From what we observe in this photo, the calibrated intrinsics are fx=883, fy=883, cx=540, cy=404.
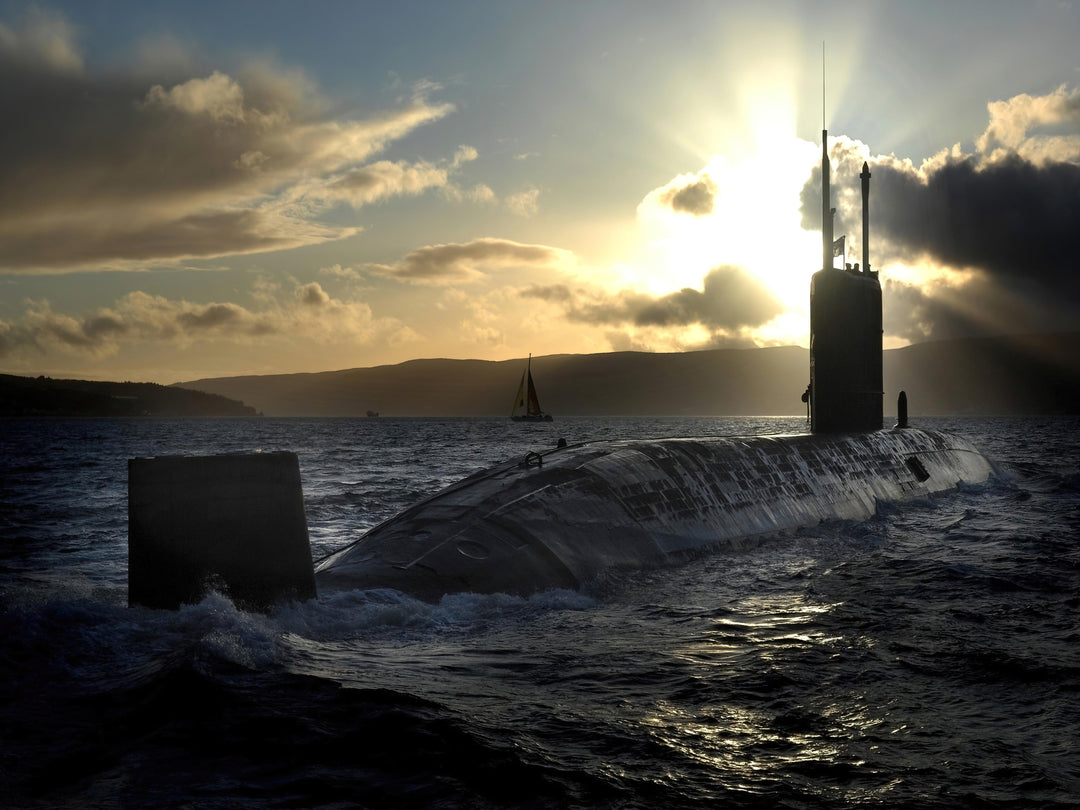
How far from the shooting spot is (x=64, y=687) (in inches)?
250

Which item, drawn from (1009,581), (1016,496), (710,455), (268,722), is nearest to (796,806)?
(268,722)

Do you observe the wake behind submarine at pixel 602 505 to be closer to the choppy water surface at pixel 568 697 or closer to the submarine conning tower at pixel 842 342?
the submarine conning tower at pixel 842 342

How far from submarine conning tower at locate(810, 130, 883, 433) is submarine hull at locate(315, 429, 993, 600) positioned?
132 cm

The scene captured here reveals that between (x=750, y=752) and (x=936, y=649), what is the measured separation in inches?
130

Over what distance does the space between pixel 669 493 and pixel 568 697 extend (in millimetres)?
7159

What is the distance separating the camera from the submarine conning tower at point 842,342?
1916 cm

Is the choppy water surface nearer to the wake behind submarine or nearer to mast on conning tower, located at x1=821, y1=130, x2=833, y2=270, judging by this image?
the wake behind submarine

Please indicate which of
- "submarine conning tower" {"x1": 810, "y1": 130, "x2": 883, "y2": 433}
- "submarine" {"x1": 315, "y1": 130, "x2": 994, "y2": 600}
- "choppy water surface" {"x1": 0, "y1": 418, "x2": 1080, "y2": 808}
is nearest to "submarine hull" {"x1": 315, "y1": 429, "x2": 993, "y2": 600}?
"submarine" {"x1": 315, "y1": 130, "x2": 994, "y2": 600}

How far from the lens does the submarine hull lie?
32.4 ft

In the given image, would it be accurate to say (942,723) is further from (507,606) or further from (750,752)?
(507,606)

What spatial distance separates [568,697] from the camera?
6.46 metres

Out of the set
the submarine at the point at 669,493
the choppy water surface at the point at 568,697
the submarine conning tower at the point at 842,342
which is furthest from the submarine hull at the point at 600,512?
the submarine conning tower at the point at 842,342

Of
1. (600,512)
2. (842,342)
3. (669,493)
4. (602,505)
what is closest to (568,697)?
(600,512)

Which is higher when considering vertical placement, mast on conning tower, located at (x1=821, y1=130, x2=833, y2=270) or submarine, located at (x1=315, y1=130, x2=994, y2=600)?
mast on conning tower, located at (x1=821, y1=130, x2=833, y2=270)
